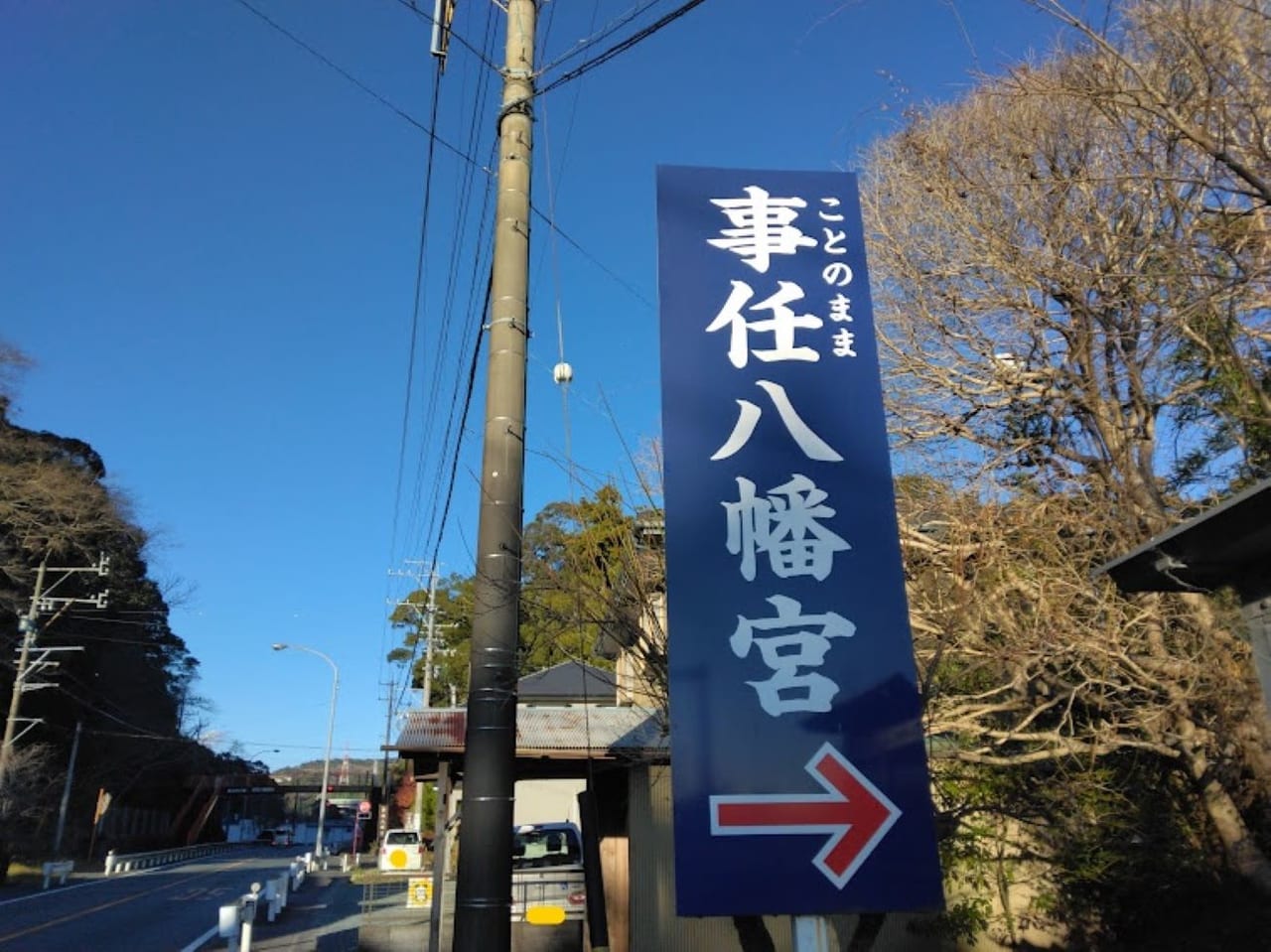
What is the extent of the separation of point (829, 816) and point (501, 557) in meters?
2.52

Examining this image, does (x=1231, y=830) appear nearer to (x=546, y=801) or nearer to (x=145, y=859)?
(x=546, y=801)

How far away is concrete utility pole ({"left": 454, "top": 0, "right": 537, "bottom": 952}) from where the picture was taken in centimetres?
479

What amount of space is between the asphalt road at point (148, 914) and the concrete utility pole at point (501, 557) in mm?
11894

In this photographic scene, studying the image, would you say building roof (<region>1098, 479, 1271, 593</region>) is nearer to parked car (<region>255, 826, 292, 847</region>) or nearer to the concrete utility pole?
the concrete utility pole

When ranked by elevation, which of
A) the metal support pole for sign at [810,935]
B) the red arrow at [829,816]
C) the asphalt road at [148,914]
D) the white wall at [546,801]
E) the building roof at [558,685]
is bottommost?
the asphalt road at [148,914]

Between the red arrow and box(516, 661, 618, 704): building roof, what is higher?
box(516, 661, 618, 704): building roof

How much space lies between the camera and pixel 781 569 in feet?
12.8

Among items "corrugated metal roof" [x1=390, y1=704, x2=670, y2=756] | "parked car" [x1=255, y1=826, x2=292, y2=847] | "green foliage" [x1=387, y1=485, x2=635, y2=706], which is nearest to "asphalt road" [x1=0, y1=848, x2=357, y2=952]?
"corrugated metal roof" [x1=390, y1=704, x2=670, y2=756]

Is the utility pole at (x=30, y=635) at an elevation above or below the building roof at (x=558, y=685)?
above

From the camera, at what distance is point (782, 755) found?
3.58 meters

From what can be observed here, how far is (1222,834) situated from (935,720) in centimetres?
356

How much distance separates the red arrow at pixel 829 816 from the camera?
3.47 metres

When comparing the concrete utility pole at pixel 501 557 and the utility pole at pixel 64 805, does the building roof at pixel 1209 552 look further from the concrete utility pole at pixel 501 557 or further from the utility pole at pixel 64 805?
the utility pole at pixel 64 805

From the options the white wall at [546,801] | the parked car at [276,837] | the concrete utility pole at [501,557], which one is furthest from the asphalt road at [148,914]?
the parked car at [276,837]
